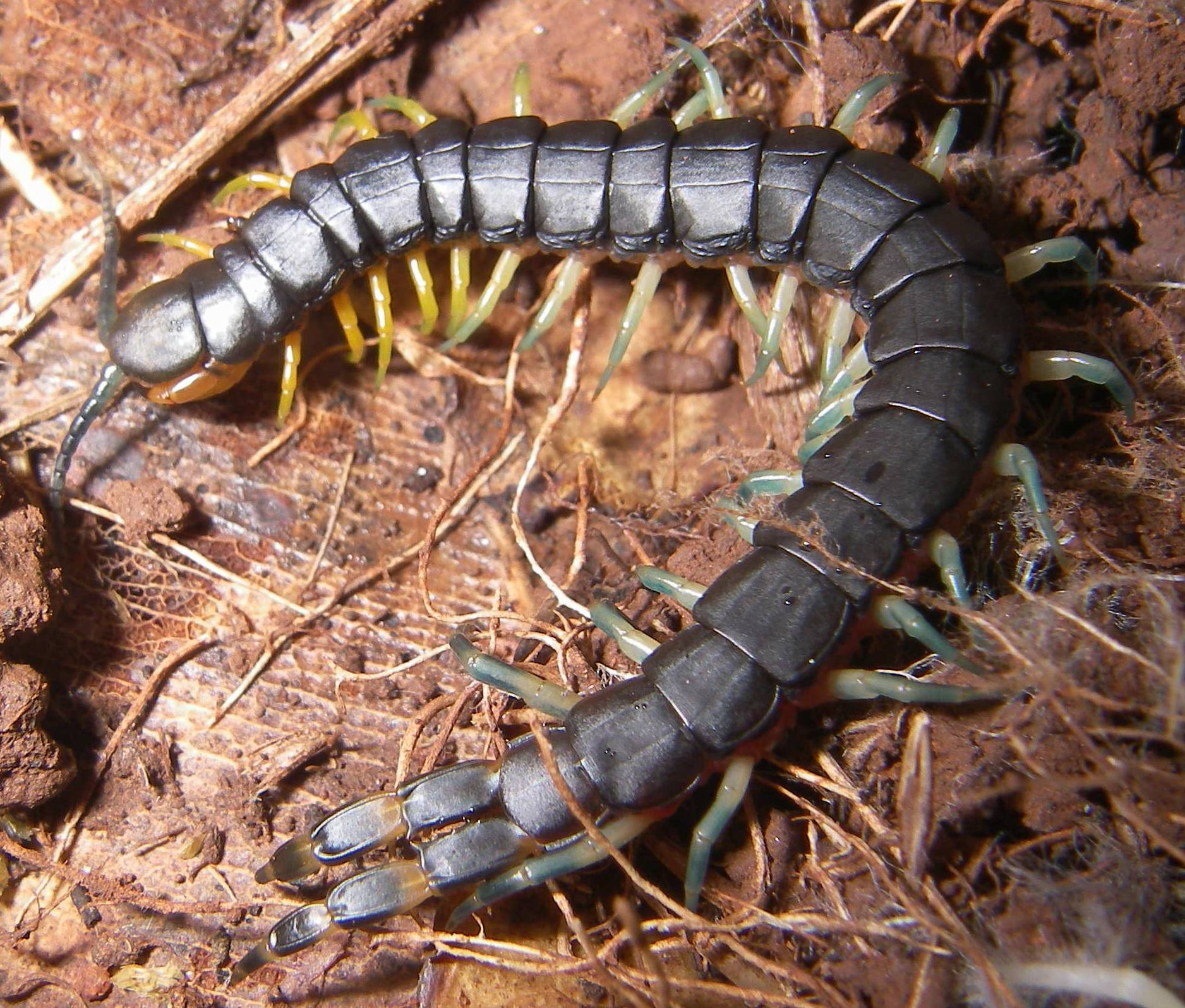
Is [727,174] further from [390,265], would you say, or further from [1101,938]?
[1101,938]

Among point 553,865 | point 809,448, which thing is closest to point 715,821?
point 553,865

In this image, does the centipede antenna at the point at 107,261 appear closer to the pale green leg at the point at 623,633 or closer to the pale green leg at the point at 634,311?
the pale green leg at the point at 634,311

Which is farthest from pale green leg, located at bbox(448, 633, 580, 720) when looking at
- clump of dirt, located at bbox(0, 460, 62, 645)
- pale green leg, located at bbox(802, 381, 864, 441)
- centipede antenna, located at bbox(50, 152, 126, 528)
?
centipede antenna, located at bbox(50, 152, 126, 528)

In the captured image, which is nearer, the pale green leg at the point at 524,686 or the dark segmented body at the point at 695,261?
the dark segmented body at the point at 695,261

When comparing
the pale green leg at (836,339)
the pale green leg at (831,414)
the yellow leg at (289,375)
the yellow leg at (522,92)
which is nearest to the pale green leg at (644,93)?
the yellow leg at (522,92)

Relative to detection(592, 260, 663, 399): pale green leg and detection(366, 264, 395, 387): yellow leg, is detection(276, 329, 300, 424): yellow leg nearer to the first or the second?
detection(366, 264, 395, 387): yellow leg

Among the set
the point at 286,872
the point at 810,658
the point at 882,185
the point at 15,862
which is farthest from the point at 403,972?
the point at 882,185

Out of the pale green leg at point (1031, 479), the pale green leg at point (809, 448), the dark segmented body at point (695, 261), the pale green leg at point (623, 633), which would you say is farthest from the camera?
the pale green leg at point (809, 448)
